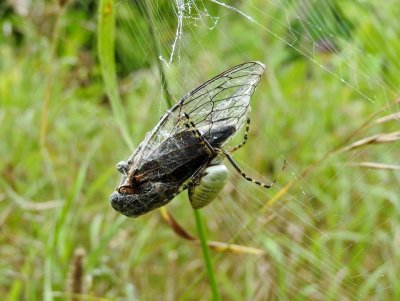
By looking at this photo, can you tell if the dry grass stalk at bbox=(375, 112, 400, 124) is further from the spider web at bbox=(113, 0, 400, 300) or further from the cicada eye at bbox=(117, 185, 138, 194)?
the cicada eye at bbox=(117, 185, 138, 194)

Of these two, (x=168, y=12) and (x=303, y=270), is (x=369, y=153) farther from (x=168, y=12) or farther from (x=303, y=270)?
(x=168, y=12)

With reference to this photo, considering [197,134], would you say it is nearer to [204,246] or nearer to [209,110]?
[209,110]

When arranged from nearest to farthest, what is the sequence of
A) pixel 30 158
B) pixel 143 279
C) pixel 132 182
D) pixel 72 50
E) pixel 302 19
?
pixel 132 182 → pixel 302 19 → pixel 143 279 → pixel 30 158 → pixel 72 50

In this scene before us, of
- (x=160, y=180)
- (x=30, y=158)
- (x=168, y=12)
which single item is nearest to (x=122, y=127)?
(x=168, y=12)

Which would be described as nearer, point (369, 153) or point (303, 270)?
point (303, 270)

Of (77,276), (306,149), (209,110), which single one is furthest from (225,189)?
(209,110)

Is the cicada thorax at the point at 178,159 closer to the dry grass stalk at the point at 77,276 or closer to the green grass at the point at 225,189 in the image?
the green grass at the point at 225,189
